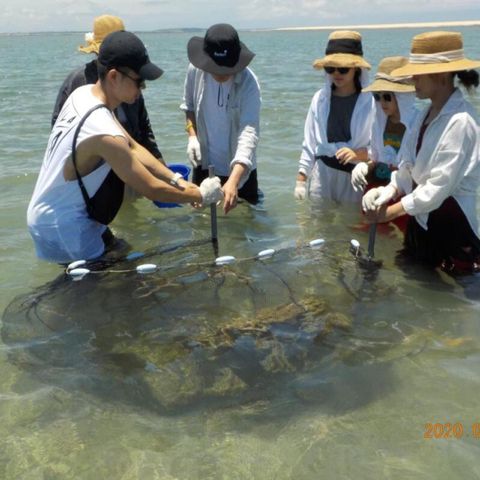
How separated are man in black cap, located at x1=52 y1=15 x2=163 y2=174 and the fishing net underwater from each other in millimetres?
1731

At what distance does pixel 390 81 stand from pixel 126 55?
2.47 meters

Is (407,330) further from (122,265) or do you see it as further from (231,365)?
(122,265)

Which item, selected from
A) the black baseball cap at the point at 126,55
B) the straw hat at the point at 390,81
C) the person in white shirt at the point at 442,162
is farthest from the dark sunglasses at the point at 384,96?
the black baseball cap at the point at 126,55

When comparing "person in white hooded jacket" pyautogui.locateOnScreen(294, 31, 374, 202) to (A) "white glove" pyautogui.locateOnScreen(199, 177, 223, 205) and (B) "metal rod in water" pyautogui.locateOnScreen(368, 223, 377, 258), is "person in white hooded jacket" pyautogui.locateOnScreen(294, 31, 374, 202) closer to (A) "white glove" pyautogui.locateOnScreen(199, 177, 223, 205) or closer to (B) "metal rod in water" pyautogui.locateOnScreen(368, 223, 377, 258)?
(B) "metal rod in water" pyautogui.locateOnScreen(368, 223, 377, 258)

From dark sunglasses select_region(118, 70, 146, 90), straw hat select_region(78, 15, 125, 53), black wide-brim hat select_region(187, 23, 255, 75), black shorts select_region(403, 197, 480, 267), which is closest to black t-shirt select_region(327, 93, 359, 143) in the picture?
black wide-brim hat select_region(187, 23, 255, 75)

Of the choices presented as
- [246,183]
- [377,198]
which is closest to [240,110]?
[246,183]

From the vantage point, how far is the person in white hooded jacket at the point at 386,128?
4895 millimetres

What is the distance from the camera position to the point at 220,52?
471cm

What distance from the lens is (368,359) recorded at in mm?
3605

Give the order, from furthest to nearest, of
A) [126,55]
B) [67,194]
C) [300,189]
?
[300,189]
[67,194]
[126,55]

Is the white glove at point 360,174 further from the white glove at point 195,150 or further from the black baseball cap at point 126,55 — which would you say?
the black baseball cap at point 126,55

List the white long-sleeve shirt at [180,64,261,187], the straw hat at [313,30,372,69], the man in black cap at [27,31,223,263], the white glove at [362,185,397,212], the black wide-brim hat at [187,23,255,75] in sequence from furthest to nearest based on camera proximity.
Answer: the white long-sleeve shirt at [180,64,261,187], the straw hat at [313,30,372,69], the black wide-brim hat at [187,23,255,75], the white glove at [362,185,397,212], the man in black cap at [27,31,223,263]

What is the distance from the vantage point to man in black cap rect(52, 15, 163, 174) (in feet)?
16.1

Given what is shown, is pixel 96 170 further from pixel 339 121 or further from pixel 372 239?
pixel 339 121
